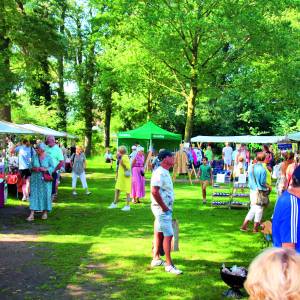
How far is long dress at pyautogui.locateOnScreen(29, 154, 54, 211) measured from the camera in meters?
10.7

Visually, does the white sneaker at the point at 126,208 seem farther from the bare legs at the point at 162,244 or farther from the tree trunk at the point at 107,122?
the tree trunk at the point at 107,122

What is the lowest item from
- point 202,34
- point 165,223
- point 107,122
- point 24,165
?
point 165,223

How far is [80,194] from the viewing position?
15727 mm

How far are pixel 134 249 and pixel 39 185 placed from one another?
11.8 feet

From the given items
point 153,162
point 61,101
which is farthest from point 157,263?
point 61,101

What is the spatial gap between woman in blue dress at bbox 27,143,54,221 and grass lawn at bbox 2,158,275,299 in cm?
34

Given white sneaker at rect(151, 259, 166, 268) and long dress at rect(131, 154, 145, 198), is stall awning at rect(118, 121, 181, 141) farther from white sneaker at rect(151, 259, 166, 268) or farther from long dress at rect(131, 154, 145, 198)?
white sneaker at rect(151, 259, 166, 268)

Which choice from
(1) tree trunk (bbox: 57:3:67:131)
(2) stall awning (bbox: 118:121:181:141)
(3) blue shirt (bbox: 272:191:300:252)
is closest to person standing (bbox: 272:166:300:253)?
(3) blue shirt (bbox: 272:191:300:252)

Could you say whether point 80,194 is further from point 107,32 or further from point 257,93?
point 107,32

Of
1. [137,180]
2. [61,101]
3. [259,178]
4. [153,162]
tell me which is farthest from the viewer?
[61,101]

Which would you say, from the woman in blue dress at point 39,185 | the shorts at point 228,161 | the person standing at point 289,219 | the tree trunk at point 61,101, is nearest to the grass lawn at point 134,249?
the woman in blue dress at point 39,185

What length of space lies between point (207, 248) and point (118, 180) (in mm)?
4569

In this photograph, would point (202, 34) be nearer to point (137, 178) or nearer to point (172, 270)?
point (137, 178)

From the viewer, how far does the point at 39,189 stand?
1090cm
